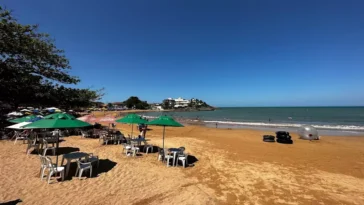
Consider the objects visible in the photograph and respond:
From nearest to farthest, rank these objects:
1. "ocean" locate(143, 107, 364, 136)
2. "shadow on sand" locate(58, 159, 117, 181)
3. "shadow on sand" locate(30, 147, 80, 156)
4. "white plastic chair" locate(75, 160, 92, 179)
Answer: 1. "white plastic chair" locate(75, 160, 92, 179)
2. "shadow on sand" locate(58, 159, 117, 181)
3. "shadow on sand" locate(30, 147, 80, 156)
4. "ocean" locate(143, 107, 364, 136)

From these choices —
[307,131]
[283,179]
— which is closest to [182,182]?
[283,179]

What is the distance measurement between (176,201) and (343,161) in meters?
10.5

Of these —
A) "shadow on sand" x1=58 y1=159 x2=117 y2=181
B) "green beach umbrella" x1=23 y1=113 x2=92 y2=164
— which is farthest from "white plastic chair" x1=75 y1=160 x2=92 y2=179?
"green beach umbrella" x1=23 y1=113 x2=92 y2=164

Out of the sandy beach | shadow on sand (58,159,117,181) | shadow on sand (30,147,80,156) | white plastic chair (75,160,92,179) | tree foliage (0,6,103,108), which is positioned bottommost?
the sandy beach

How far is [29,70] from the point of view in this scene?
11.2 metres

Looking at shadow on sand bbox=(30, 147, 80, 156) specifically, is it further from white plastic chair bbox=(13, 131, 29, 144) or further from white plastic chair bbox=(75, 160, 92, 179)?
white plastic chair bbox=(75, 160, 92, 179)

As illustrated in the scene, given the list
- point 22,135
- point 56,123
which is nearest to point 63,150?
point 22,135

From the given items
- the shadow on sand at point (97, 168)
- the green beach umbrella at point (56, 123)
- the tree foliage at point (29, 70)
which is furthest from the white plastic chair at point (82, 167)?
Result: the tree foliage at point (29, 70)

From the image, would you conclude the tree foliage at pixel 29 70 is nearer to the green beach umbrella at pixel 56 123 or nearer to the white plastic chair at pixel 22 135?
the white plastic chair at pixel 22 135

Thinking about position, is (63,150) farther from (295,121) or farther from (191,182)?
(295,121)

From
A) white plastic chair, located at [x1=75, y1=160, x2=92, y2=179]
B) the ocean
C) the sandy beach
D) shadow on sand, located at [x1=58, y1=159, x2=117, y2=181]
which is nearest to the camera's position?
the sandy beach

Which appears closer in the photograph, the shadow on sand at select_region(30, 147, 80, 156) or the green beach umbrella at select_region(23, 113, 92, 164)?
the green beach umbrella at select_region(23, 113, 92, 164)

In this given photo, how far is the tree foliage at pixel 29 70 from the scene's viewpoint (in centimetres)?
919

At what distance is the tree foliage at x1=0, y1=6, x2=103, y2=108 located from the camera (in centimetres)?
919
